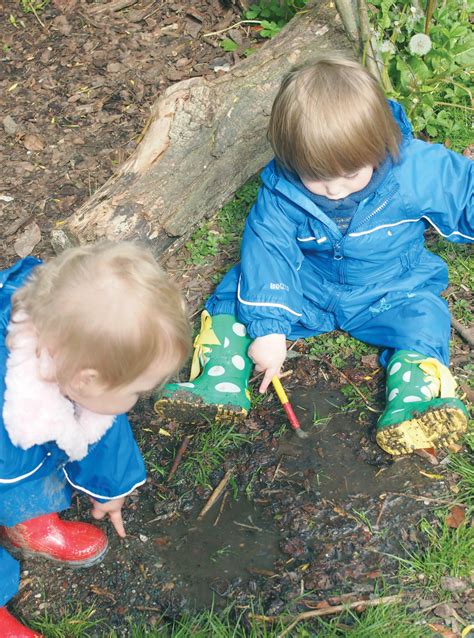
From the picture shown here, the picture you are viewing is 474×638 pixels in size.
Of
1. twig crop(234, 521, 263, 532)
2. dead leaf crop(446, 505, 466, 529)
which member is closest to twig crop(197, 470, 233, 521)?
twig crop(234, 521, 263, 532)

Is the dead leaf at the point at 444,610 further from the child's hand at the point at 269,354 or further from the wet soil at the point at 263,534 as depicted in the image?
the child's hand at the point at 269,354

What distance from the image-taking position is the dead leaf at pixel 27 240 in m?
3.92

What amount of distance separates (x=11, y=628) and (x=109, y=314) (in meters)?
1.21

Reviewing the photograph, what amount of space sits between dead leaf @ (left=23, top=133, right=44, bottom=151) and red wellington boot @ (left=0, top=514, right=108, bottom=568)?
2571mm

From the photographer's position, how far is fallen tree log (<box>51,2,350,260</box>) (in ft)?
11.0

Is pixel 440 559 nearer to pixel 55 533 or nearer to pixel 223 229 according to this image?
pixel 55 533

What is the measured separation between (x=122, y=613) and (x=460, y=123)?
2.98 metres

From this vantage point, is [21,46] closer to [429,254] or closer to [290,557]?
[429,254]

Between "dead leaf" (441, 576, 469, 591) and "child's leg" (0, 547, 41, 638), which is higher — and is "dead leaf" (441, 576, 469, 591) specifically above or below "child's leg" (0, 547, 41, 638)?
below

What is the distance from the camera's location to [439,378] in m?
2.90

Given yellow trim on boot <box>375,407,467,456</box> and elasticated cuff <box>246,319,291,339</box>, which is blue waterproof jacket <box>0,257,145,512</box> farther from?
yellow trim on boot <box>375,407,467,456</box>

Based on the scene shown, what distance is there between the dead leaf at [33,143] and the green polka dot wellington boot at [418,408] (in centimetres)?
261

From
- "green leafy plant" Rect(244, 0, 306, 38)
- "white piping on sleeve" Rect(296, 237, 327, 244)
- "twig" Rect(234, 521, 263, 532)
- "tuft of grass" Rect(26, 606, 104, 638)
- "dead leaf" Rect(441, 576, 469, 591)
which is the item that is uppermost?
"green leafy plant" Rect(244, 0, 306, 38)

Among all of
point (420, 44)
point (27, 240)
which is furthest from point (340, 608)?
point (420, 44)
